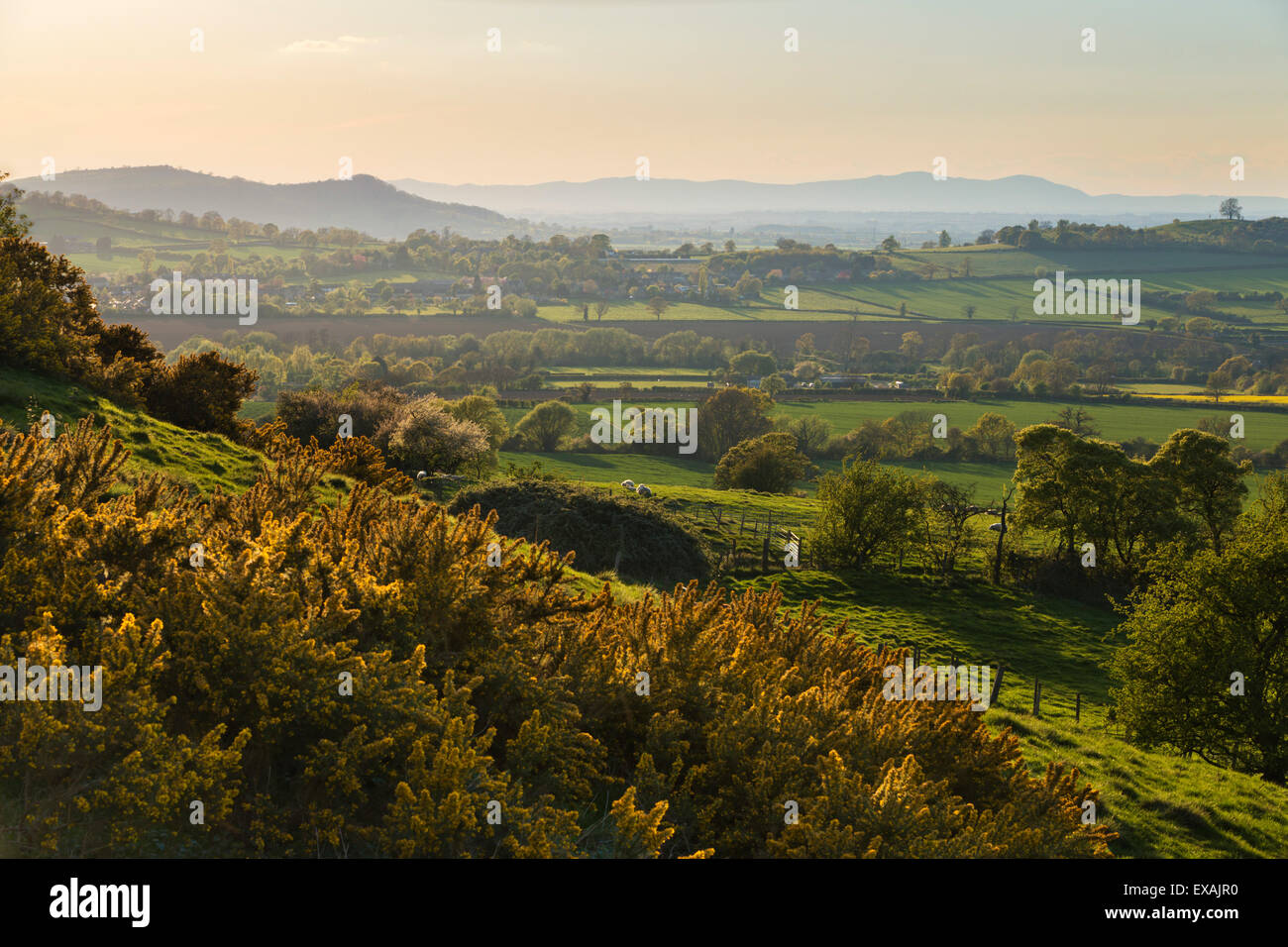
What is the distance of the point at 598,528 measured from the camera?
40406 mm

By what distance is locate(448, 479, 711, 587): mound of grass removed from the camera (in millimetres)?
39594

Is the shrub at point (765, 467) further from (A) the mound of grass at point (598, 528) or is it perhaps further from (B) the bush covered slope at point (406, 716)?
(B) the bush covered slope at point (406, 716)

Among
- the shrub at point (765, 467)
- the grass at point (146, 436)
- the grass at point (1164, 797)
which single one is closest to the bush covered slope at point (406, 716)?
the grass at point (1164, 797)

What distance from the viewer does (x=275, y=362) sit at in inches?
6191

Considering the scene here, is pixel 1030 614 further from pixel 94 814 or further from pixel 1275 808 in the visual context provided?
pixel 94 814

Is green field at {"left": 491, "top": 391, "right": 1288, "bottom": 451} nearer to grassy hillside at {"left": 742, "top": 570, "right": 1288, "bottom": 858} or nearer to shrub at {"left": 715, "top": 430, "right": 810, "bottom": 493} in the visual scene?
shrub at {"left": 715, "top": 430, "right": 810, "bottom": 493}

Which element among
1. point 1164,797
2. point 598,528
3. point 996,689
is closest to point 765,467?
point 598,528

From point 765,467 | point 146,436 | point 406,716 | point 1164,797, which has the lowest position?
point 1164,797

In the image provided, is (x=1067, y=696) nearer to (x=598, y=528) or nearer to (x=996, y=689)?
(x=996, y=689)

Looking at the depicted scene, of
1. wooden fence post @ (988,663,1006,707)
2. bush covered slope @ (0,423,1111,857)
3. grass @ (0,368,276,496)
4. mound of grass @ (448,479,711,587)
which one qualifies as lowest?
wooden fence post @ (988,663,1006,707)

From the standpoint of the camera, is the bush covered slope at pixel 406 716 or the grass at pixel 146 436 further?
the grass at pixel 146 436

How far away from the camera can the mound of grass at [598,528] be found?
3959 centimetres

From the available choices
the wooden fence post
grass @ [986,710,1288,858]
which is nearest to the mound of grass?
the wooden fence post
